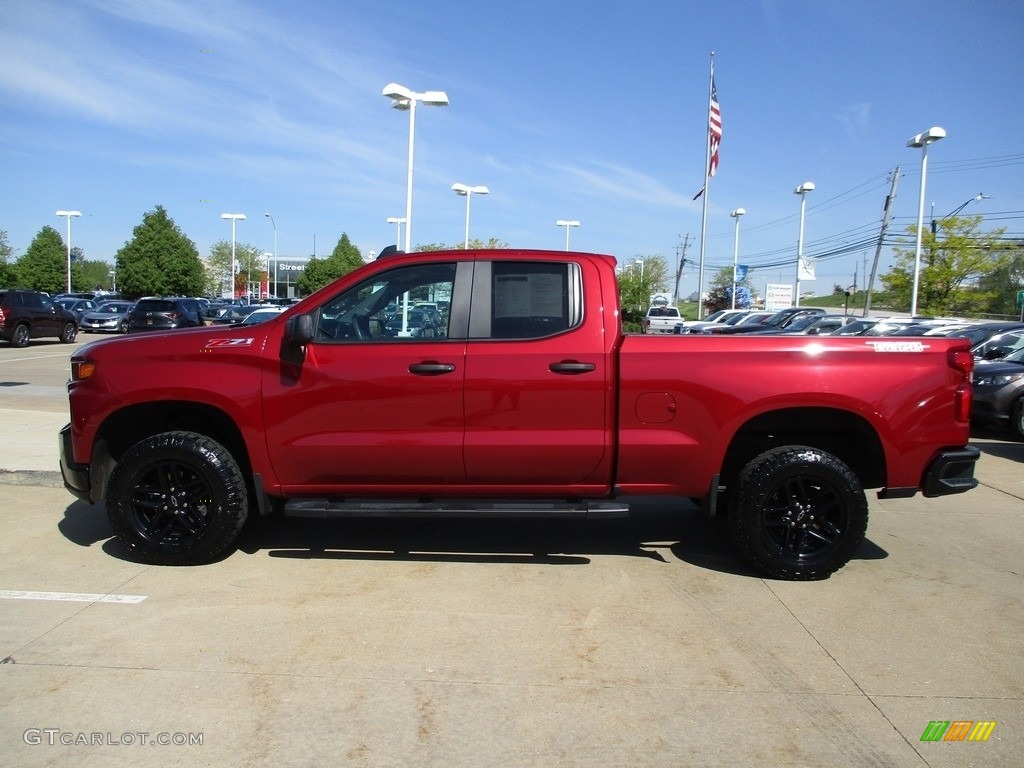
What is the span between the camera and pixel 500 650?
416 centimetres

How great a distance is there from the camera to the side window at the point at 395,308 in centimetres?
520

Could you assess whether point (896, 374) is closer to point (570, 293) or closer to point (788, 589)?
point (788, 589)

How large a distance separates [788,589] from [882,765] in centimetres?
194

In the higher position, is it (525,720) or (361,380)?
(361,380)

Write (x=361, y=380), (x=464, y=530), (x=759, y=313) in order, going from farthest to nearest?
(x=759, y=313) < (x=464, y=530) < (x=361, y=380)

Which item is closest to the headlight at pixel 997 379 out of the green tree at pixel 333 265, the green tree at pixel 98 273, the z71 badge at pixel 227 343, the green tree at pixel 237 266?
the z71 badge at pixel 227 343

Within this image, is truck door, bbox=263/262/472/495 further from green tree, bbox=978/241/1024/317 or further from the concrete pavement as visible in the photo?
green tree, bbox=978/241/1024/317

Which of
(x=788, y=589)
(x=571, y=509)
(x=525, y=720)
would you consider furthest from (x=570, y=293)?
(x=525, y=720)

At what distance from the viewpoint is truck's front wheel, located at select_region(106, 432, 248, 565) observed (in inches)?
202

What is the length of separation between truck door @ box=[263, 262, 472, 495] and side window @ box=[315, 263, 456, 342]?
0.04 feet

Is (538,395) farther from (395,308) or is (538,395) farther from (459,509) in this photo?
(395,308)

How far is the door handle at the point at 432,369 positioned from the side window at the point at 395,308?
8.4 inches

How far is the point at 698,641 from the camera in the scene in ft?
14.1

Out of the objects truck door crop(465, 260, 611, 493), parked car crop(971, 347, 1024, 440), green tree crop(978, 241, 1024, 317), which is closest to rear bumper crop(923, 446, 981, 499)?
truck door crop(465, 260, 611, 493)
